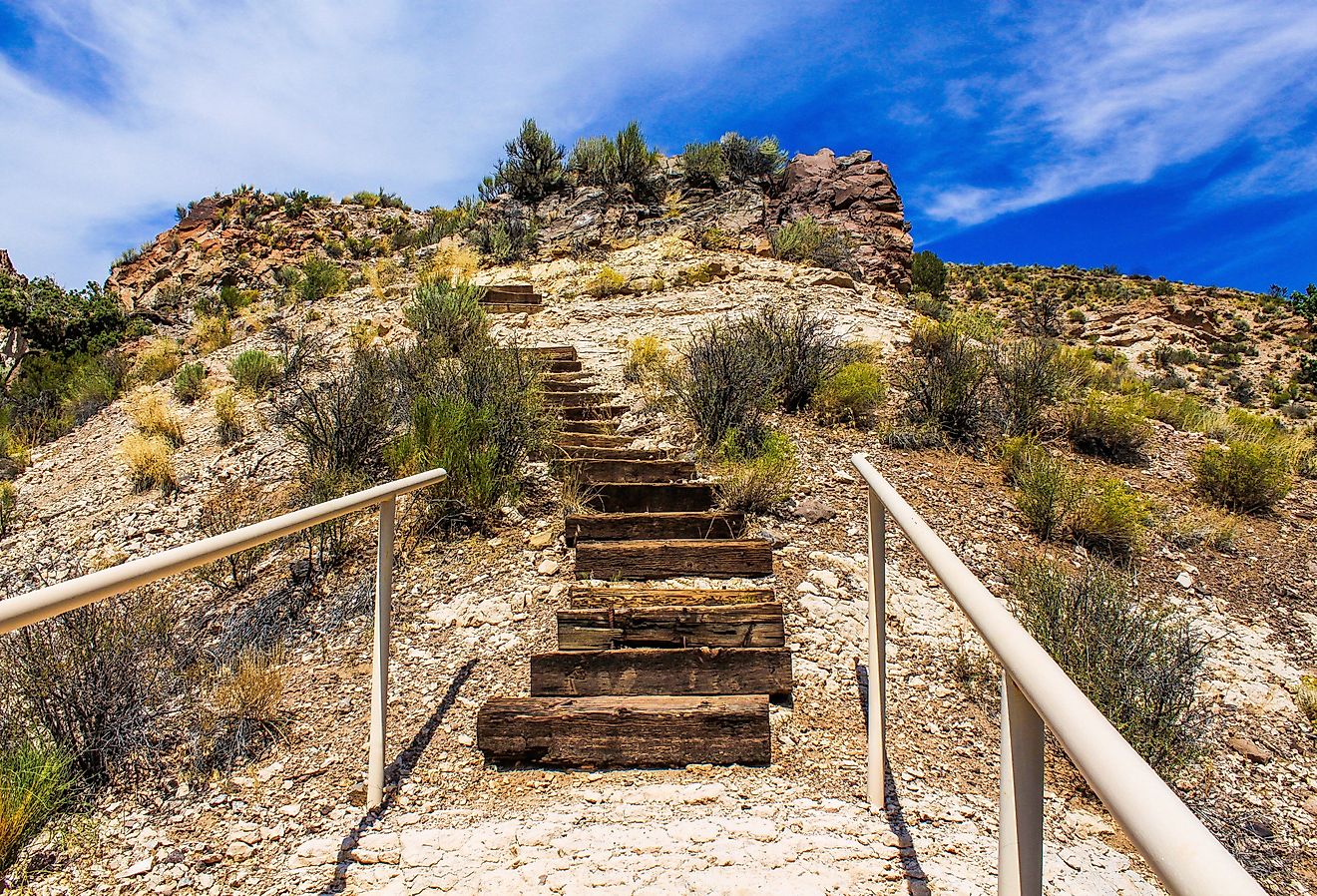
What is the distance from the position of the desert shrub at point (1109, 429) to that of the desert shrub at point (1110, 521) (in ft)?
6.42

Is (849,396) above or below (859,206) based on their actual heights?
below

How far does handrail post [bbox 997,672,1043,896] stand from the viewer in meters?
1.01

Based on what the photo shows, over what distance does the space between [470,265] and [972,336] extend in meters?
11.4

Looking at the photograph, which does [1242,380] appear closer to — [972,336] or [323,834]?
[972,336]

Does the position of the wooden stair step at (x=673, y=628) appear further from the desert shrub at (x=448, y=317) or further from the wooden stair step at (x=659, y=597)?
the desert shrub at (x=448, y=317)

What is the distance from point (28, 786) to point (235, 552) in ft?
5.37

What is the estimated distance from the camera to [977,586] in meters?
1.31

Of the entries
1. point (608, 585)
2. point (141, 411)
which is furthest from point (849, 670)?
point (141, 411)

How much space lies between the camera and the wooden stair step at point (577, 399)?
7.18 metres

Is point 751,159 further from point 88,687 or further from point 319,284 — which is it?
point 88,687

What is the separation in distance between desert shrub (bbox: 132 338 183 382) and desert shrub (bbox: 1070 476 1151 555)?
43.4 ft

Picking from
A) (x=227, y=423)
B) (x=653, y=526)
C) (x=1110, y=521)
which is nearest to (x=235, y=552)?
(x=653, y=526)

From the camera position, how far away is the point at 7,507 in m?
6.56

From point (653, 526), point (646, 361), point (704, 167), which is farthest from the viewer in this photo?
point (704, 167)
